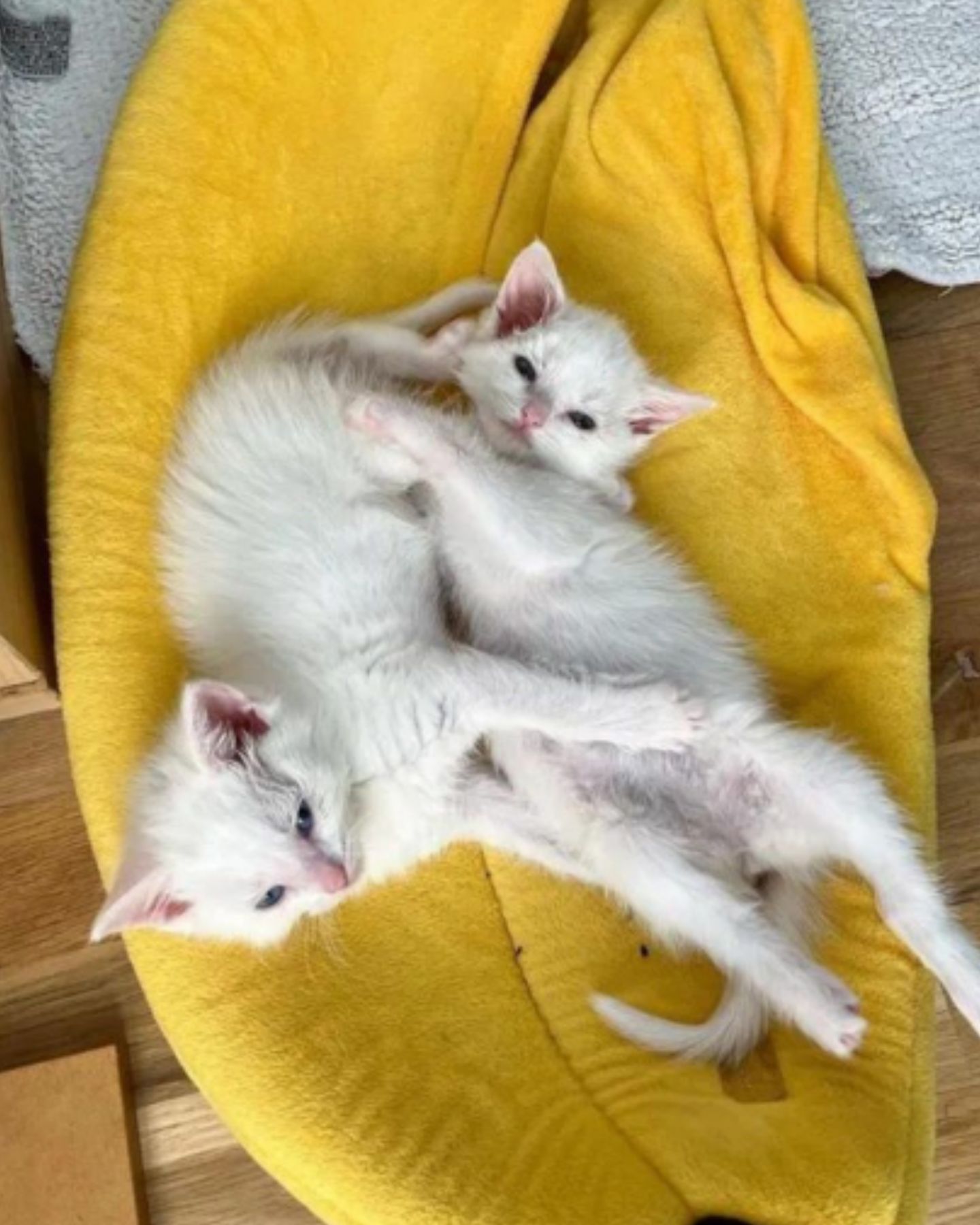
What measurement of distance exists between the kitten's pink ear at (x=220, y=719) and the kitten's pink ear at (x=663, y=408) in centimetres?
58

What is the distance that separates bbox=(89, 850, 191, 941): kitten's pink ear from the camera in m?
1.18

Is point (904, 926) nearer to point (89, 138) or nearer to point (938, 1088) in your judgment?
point (938, 1088)

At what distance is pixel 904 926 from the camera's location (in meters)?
1.41

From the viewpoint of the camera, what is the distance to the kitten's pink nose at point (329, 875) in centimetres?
125

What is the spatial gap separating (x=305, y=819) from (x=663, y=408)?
636 millimetres

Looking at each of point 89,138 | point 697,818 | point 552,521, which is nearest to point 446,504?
point 552,521

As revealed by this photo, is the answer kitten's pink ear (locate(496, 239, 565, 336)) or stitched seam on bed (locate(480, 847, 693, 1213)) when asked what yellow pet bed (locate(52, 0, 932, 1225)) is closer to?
stitched seam on bed (locate(480, 847, 693, 1213))

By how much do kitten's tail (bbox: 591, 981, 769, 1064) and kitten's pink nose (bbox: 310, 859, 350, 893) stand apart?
1.31 feet

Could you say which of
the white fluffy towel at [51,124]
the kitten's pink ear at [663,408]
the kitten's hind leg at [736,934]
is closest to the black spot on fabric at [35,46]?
the white fluffy towel at [51,124]

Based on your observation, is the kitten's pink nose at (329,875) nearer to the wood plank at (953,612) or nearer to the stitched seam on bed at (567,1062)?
the stitched seam on bed at (567,1062)

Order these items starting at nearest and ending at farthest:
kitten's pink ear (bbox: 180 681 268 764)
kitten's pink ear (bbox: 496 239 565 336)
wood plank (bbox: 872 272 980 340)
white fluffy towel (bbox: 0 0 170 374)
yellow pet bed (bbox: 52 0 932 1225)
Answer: kitten's pink ear (bbox: 180 681 268 764) → yellow pet bed (bbox: 52 0 932 1225) → kitten's pink ear (bbox: 496 239 565 336) → white fluffy towel (bbox: 0 0 170 374) → wood plank (bbox: 872 272 980 340)

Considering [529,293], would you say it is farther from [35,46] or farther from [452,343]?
[35,46]

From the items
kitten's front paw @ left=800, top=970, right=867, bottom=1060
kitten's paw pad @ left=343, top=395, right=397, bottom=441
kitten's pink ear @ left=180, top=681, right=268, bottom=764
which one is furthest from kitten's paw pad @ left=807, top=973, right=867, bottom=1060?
kitten's paw pad @ left=343, top=395, right=397, bottom=441

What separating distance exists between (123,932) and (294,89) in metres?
1.02
